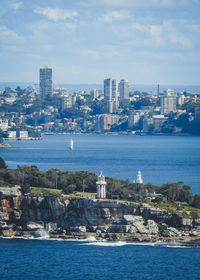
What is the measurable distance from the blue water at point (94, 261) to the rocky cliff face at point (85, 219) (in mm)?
1194

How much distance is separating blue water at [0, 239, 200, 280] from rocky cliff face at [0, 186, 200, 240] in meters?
1.19

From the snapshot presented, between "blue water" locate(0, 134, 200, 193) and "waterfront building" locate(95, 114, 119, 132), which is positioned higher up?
"blue water" locate(0, 134, 200, 193)

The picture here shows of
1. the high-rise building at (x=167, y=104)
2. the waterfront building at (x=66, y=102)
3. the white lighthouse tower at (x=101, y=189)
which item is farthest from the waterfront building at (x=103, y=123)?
the white lighthouse tower at (x=101, y=189)

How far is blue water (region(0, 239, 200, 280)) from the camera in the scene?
26922 millimetres

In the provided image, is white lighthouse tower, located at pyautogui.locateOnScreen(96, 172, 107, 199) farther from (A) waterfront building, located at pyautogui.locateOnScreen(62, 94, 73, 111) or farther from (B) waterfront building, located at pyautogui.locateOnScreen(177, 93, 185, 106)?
(A) waterfront building, located at pyautogui.locateOnScreen(62, 94, 73, 111)

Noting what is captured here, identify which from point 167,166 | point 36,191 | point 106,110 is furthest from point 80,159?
point 106,110

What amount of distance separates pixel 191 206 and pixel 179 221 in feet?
11.2

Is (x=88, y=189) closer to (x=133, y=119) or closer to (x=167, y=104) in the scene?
(x=133, y=119)

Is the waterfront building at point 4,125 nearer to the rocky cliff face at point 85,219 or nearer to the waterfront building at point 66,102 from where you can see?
the waterfront building at point 66,102

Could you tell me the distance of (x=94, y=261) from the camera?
28.6 m

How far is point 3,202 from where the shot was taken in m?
34.2

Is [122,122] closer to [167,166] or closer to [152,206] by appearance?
[167,166]

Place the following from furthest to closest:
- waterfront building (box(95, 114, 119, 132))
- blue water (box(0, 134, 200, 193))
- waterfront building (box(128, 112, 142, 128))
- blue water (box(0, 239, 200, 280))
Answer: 1. waterfront building (box(95, 114, 119, 132))
2. waterfront building (box(128, 112, 142, 128))
3. blue water (box(0, 134, 200, 193))
4. blue water (box(0, 239, 200, 280))

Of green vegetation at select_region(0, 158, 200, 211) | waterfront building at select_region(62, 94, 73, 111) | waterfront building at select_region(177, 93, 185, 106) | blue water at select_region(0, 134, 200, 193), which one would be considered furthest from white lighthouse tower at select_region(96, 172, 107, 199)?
waterfront building at select_region(62, 94, 73, 111)
